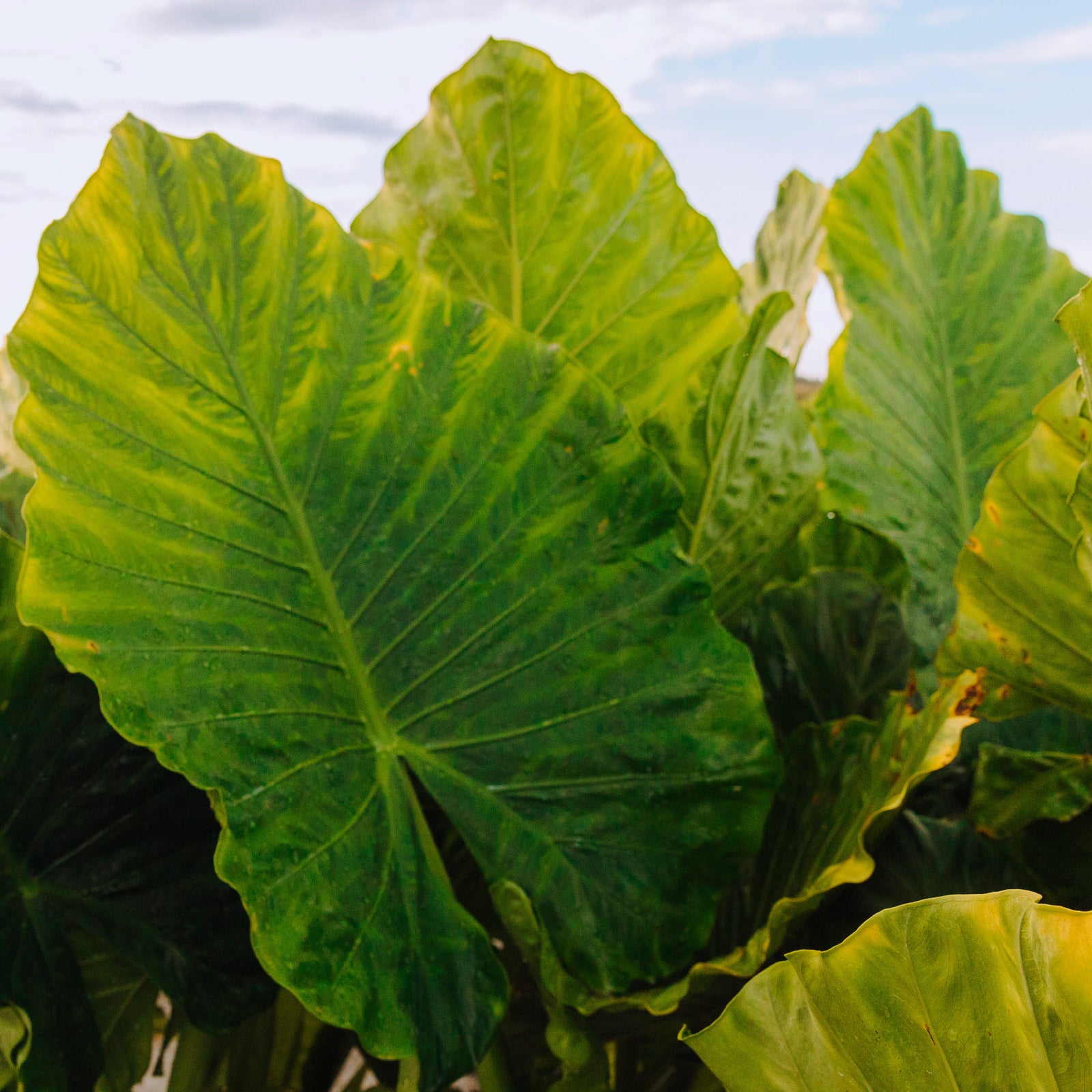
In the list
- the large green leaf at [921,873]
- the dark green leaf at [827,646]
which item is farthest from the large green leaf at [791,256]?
the large green leaf at [921,873]

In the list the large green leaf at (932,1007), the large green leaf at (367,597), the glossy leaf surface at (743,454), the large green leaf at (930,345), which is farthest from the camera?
the large green leaf at (930,345)

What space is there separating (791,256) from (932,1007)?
57cm

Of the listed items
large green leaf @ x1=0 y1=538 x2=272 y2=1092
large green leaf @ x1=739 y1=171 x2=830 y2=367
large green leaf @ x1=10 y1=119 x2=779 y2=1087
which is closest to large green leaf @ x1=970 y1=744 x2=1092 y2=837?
large green leaf @ x1=10 y1=119 x2=779 y2=1087

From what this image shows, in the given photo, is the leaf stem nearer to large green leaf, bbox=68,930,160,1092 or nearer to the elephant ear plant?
the elephant ear plant

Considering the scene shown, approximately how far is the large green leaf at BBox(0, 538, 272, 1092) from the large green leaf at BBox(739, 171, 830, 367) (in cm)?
43

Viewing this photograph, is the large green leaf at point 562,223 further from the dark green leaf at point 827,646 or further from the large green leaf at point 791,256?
the dark green leaf at point 827,646

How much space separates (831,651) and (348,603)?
1.19ft

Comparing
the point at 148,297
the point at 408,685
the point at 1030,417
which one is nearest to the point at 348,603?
the point at 408,685

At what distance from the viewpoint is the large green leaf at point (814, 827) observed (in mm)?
488

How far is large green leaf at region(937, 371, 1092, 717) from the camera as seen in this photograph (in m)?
0.49

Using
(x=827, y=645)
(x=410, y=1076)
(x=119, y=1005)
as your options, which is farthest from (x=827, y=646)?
(x=119, y=1005)

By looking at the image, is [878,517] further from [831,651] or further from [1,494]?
[1,494]

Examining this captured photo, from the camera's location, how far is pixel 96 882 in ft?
1.96

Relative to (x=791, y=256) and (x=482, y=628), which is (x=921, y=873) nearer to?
(x=482, y=628)
